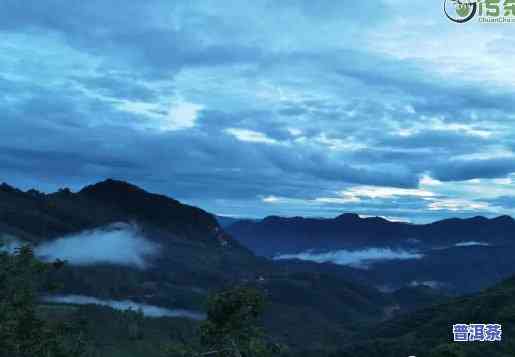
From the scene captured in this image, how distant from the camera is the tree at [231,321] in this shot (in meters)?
45.4

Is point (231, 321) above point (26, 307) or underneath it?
underneath

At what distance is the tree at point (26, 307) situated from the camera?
47.8 m

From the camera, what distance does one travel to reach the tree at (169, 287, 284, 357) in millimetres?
45438

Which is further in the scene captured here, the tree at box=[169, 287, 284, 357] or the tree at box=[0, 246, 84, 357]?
the tree at box=[0, 246, 84, 357]

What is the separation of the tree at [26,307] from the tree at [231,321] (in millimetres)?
11631

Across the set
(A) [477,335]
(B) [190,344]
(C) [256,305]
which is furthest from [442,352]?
(B) [190,344]

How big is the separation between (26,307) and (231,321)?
1774 centimetres

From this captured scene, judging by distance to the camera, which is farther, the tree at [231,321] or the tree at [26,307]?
the tree at [26,307]

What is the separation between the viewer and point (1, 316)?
1831 inches

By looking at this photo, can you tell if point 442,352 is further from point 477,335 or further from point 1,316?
point 1,316

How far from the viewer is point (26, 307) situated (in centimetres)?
4884

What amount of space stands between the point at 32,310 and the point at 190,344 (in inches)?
577

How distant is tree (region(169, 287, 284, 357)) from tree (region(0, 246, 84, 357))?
1163 centimetres

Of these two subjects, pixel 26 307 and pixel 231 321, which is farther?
pixel 26 307
